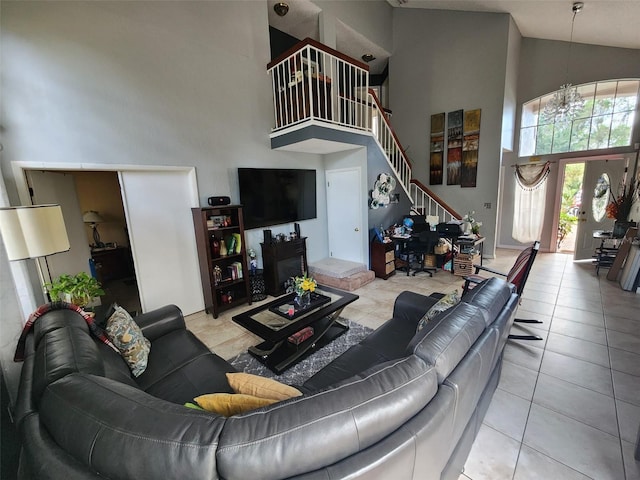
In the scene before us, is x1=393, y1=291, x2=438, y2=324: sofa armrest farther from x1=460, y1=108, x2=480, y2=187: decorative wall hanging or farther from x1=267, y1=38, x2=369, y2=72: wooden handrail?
x1=460, y1=108, x2=480, y2=187: decorative wall hanging

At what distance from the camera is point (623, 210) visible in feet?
15.4

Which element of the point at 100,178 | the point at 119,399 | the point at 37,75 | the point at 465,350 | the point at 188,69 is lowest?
the point at 465,350

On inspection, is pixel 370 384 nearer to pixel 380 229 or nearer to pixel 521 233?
pixel 380 229

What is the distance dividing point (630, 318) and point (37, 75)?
664 centimetres

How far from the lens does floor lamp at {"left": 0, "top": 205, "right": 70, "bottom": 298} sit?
1683 mm

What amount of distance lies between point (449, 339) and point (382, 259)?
139 inches

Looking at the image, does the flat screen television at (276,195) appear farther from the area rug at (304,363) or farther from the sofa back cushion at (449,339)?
the sofa back cushion at (449,339)

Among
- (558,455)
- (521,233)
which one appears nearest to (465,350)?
(558,455)

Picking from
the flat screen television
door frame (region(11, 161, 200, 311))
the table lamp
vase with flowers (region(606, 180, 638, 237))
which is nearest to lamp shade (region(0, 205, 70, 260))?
door frame (region(11, 161, 200, 311))

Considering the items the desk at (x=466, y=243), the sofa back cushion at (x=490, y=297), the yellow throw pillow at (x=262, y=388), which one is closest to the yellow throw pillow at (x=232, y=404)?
the yellow throw pillow at (x=262, y=388)

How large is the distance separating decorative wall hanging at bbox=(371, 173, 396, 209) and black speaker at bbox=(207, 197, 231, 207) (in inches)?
95.5

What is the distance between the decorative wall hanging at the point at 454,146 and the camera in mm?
5875

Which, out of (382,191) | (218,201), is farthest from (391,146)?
(218,201)

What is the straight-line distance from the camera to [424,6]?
5797 millimetres
